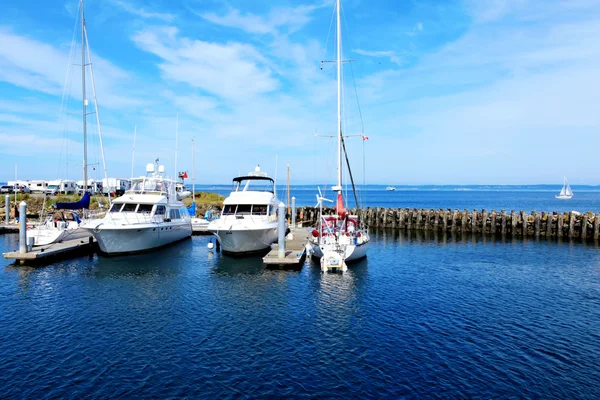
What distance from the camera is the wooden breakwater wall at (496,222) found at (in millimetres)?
37688

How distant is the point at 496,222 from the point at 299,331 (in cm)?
3308

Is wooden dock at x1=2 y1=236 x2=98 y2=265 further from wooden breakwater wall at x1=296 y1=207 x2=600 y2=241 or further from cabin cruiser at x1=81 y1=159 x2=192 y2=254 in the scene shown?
wooden breakwater wall at x1=296 y1=207 x2=600 y2=241

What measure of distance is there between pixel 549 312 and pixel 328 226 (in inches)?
530

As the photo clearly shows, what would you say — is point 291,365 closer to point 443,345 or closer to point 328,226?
point 443,345

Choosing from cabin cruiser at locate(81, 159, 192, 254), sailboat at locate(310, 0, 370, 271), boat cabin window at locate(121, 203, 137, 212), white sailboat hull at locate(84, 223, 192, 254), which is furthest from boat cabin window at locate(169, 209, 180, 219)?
sailboat at locate(310, 0, 370, 271)

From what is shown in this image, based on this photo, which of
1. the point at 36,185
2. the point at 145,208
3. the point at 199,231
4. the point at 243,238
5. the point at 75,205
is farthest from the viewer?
the point at 36,185

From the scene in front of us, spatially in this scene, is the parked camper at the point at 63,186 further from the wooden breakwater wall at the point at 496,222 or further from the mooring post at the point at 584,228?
the mooring post at the point at 584,228

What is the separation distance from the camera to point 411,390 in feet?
35.2

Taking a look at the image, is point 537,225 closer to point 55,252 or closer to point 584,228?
point 584,228

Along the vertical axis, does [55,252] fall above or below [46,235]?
below

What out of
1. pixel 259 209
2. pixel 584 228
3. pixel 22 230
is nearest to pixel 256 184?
pixel 259 209

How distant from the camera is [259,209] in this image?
3025cm

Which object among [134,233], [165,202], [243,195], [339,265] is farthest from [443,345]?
[165,202]

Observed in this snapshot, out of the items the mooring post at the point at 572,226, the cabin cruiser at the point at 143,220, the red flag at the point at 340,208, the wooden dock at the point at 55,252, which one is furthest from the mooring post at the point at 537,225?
the wooden dock at the point at 55,252
